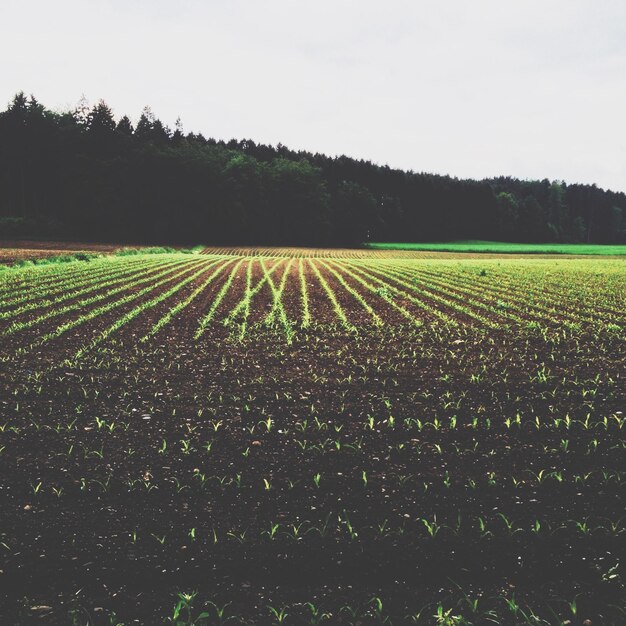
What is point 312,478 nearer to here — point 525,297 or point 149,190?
point 525,297

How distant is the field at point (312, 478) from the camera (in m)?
3.74

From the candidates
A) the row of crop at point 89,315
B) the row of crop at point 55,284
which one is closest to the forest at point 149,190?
the row of crop at point 55,284

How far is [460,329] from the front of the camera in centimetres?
1303

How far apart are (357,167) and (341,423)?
10964cm

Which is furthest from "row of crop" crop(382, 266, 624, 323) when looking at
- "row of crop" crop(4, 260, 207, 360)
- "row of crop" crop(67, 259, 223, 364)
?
"row of crop" crop(4, 260, 207, 360)

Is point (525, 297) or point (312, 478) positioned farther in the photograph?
point (525, 297)

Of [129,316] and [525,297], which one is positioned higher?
[525,297]

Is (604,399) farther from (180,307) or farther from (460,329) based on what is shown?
(180,307)

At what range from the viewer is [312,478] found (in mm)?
5488

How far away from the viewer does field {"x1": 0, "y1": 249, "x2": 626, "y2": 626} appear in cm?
374

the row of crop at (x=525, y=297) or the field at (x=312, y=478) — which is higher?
the row of crop at (x=525, y=297)

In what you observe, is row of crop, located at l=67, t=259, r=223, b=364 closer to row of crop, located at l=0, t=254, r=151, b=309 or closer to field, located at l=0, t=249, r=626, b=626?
field, located at l=0, t=249, r=626, b=626

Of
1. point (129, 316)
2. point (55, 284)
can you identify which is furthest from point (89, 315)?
point (55, 284)

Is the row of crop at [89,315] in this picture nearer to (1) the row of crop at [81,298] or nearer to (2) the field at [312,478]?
(2) the field at [312,478]
